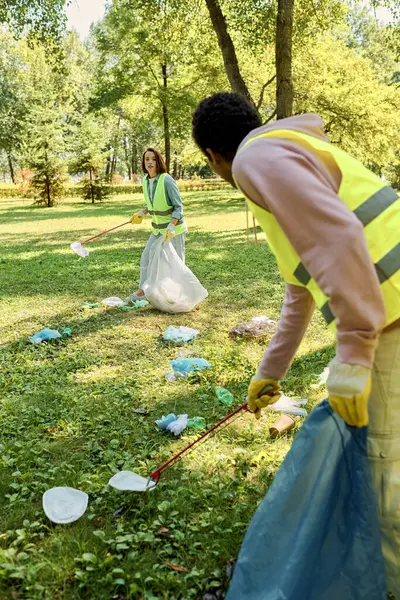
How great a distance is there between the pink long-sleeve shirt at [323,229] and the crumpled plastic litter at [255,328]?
384 cm

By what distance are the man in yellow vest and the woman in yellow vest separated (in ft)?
15.0

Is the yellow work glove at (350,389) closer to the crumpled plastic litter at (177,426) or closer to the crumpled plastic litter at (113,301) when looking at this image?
the crumpled plastic litter at (177,426)

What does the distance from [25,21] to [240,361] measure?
30.6 feet

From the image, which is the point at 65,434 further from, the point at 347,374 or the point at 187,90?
the point at 187,90

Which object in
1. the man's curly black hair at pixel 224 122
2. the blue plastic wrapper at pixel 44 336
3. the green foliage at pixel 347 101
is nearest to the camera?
the man's curly black hair at pixel 224 122

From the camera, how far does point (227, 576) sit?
7.32 feet

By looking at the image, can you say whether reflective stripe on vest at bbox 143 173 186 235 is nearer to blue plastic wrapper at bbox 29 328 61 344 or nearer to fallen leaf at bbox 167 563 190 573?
blue plastic wrapper at bbox 29 328 61 344

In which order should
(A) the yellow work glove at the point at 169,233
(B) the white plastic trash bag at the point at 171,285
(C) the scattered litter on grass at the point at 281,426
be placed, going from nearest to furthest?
(C) the scattered litter on grass at the point at 281,426 → (B) the white plastic trash bag at the point at 171,285 → (A) the yellow work glove at the point at 169,233

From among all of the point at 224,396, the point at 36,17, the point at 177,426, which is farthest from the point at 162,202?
the point at 36,17

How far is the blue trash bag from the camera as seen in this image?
1652mm

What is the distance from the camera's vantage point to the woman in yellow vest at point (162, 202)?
20.6 feet

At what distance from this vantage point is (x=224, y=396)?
12.8 ft

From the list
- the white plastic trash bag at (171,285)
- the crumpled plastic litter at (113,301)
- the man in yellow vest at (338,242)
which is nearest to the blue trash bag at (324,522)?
the man in yellow vest at (338,242)

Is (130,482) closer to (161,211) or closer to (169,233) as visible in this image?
(169,233)
